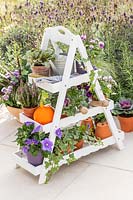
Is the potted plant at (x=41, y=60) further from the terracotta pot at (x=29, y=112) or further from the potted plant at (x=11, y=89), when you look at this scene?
the potted plant at (x=11, y=89)

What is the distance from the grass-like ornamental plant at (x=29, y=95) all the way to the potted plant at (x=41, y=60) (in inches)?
4.1

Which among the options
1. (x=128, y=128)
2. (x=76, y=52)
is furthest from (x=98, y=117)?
(x=76, y=52)

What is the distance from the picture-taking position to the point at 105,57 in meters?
3.31

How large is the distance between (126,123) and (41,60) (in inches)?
39.1

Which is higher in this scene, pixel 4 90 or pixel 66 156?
pixel 4 90

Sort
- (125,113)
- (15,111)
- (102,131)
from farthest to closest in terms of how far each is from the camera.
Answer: (15,111) < (125,113) < (102,131)

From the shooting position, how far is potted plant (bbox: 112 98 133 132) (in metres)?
3.04

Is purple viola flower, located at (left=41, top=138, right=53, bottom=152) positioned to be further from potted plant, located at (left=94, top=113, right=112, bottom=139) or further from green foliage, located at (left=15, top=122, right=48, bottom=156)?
potted plant, located at (left=94, top=113, right=112, bottom=139)

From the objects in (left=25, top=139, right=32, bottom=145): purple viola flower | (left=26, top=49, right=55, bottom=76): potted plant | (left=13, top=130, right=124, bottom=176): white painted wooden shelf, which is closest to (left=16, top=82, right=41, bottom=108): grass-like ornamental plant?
(left=26, top=49, right=55, bottom=76): potted plant

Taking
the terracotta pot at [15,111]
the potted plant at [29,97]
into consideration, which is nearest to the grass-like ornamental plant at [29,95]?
the potted plant at [29,97]

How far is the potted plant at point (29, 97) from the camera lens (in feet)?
8.18

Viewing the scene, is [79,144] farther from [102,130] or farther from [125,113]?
[125,113]

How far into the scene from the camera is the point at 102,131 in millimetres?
2752

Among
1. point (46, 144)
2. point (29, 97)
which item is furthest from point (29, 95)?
point (46, 144)
